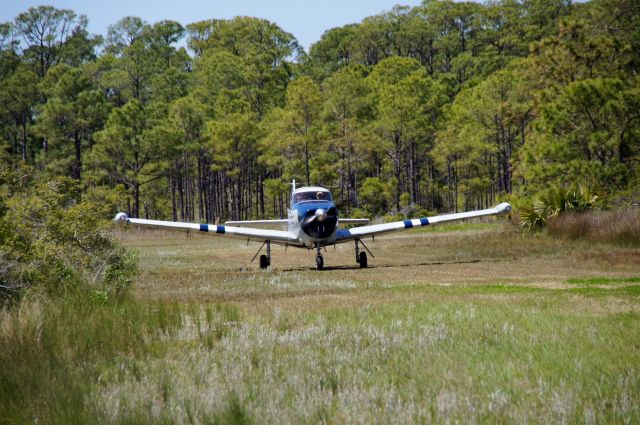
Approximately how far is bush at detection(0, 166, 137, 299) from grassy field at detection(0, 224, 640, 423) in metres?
0.77

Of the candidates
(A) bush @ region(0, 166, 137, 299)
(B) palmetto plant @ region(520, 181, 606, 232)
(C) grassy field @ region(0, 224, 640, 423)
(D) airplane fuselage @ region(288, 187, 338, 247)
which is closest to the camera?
(C) grassy field @ region(0, 224, 640, 423)

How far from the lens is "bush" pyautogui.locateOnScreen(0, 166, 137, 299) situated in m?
10.5

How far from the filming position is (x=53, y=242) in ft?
40.3

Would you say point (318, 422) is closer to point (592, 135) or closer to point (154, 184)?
point (592, 135)

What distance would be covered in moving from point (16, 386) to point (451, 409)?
404 cm

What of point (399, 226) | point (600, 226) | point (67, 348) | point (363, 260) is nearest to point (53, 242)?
point (67, 348)

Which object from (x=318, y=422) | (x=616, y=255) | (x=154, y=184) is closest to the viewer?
(x=318, y=422)

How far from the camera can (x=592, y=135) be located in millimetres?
29156

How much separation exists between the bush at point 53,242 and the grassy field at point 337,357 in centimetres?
77

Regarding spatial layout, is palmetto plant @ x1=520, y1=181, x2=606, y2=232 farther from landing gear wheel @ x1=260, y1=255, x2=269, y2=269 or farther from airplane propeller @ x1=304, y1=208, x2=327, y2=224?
landing gear wheel @ x1=260, y1=255, x2=269, y2=269

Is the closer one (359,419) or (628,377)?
(359,419)

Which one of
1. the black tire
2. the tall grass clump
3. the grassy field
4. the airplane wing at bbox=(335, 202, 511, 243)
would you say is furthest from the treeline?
the tall grass clump

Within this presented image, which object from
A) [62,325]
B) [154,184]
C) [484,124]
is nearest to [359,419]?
[62,325]

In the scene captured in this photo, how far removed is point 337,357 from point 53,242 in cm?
708
